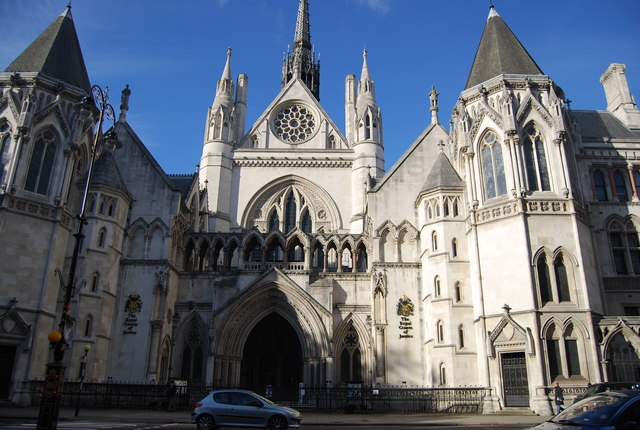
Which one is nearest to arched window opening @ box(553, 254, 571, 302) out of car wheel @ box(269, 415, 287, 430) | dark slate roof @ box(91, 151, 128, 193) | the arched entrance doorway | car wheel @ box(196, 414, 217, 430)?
car wheel @ box(269, 415, 287, 430)

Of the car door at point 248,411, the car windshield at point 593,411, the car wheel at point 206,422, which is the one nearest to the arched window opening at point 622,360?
the car windshield at point 593,411

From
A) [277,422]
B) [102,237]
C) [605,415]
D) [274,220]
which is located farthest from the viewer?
[274,220]

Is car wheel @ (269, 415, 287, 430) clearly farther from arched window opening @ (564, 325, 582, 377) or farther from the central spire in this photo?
the central spire

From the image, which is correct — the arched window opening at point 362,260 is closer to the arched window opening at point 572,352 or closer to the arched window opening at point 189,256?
the arched window opening at point 189,256

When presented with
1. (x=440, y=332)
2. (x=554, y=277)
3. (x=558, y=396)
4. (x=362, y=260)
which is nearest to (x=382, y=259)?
(x=362, y=260)

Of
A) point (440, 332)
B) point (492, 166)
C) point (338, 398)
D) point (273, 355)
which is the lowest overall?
point (338, 398)

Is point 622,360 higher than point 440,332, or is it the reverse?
point 440,332

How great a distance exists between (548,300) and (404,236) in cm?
832

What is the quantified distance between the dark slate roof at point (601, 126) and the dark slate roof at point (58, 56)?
2494 centimetres

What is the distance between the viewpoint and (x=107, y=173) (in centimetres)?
2527

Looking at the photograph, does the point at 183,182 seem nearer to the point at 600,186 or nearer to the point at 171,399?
the point at 171,399

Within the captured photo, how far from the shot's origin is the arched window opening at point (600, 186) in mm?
24812

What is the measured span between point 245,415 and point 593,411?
Result: 807 cm

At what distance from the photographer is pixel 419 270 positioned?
25875 millimetres
